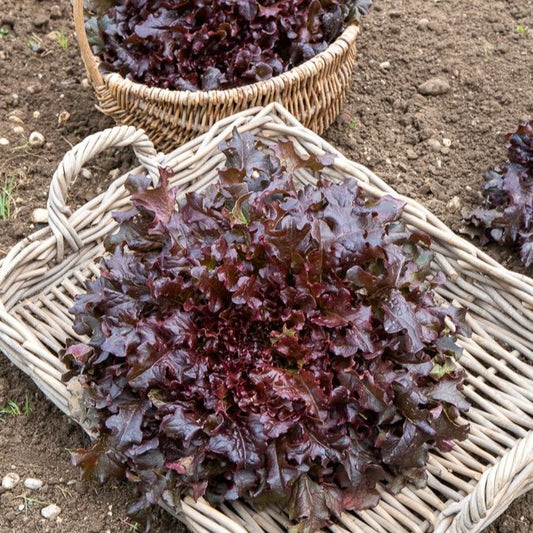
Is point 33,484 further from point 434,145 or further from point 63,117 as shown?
point 434,145

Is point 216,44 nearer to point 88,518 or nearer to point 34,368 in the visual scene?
point 34,368

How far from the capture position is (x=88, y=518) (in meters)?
2.46

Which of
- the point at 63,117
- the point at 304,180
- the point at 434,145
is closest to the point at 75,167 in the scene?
the point at 304,180

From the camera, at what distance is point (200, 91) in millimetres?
3170

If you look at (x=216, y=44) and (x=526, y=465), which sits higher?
(x=216, y=44)

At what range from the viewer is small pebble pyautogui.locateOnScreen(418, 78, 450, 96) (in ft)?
13.0

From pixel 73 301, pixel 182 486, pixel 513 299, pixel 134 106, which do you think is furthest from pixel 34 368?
pixel 513 299

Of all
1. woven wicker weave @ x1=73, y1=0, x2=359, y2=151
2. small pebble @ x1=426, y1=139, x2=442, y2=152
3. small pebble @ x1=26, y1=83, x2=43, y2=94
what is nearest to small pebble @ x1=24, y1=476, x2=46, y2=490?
woven wicker weave @ x1=73, y1=0, x2=359, y2=151

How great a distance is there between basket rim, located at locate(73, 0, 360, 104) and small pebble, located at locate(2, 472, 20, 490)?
1571mm

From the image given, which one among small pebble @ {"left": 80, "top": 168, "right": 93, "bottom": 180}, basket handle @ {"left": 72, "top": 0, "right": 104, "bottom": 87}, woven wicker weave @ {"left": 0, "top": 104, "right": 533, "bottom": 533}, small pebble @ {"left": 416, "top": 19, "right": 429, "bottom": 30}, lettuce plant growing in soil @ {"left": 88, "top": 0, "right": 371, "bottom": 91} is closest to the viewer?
woven wicker weave @ {"left": 0, "top": 104, "right": 533, "bottom": 533}

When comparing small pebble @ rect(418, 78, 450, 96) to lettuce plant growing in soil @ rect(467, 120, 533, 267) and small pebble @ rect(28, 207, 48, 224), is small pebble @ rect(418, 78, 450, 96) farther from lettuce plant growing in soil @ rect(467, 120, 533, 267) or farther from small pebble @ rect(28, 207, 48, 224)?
small pebble @ rect(28, 207, 48, 224)

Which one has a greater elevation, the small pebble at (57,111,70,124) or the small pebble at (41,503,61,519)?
the small pebble at (57,111,70,124)

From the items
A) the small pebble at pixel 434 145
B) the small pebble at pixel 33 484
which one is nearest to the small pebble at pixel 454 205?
the small pebble at pixel 434 145

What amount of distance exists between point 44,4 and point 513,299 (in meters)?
3.22
